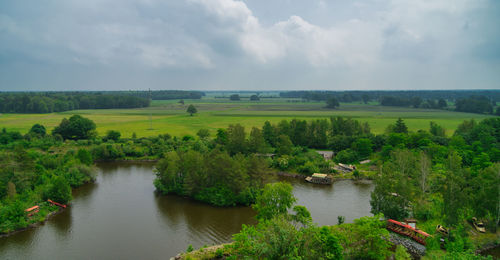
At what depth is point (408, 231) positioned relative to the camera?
71.2 ft

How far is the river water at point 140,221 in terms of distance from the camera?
21909mm

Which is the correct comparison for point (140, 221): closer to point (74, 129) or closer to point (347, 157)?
point (347, 157)

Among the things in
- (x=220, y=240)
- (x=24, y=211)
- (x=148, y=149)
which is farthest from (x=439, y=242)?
(x=148, y=149)

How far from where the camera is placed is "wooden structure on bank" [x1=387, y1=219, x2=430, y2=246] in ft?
68.5

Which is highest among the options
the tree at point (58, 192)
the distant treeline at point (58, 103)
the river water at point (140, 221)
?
the distant treeline at point (58, 103)

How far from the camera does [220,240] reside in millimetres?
23047

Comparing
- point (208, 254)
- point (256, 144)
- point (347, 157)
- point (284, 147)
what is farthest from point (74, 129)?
point (208, 254)

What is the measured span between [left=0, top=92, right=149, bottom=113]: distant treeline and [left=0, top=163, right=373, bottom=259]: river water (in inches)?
3548

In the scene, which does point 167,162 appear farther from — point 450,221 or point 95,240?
point 450,221

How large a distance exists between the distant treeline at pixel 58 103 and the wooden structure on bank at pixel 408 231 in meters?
117

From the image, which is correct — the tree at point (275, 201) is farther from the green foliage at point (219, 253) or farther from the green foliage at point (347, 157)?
the green foliage at point (347, 157)

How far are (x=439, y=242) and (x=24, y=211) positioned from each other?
3071cm

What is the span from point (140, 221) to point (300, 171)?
21.0m

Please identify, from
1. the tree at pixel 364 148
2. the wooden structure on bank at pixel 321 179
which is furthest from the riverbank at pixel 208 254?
the tree at pixel 364 148
